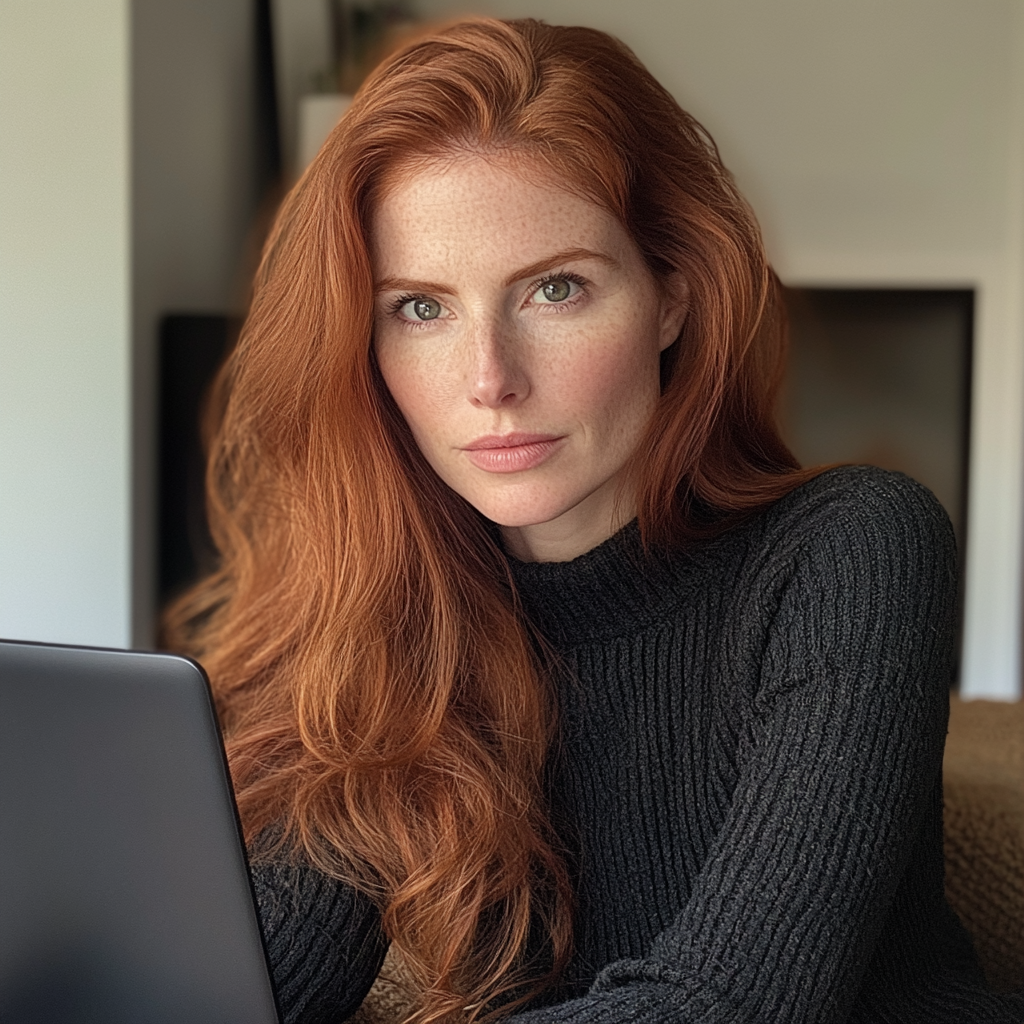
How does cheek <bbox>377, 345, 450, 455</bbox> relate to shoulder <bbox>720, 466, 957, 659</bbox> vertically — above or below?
above

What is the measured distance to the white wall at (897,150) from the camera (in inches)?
139

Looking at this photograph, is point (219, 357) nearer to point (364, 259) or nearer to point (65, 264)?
point (65, 264)

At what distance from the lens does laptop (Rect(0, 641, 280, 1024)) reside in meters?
0.57

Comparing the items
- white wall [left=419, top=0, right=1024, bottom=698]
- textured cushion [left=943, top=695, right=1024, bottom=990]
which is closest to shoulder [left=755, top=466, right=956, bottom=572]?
textured cushion [left=943, top=695, right=1024, bottom=990]

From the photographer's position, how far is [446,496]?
1.05 m

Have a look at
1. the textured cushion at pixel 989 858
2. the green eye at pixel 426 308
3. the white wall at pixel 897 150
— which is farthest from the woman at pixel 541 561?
the white wall at pixel 897 150

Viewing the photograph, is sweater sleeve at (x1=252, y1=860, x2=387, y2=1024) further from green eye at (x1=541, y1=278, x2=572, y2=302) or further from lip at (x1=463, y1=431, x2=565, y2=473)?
green eye at (x1=541, y1=278, x2=572, y2=302)

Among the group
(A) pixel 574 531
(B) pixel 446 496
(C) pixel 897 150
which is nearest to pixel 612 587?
(A) pixel 574 531

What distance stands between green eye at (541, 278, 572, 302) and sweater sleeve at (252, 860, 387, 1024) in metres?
0.47

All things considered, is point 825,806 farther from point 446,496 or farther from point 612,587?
point 446,496

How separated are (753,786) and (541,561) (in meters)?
0.31

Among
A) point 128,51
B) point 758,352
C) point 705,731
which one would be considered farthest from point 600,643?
point 128,51

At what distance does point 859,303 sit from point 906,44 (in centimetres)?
73

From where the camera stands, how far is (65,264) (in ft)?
6.85
